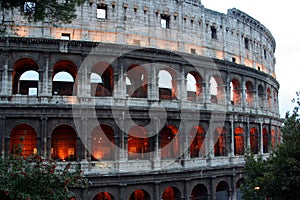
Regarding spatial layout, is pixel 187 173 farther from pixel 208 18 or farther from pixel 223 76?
pixel 208 18

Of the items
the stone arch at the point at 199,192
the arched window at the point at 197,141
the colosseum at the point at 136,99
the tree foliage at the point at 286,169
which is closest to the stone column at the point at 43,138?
the colosseum at the point at 136,99

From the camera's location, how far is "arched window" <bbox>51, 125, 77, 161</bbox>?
22406mm

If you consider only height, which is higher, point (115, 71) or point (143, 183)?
point (115, 71)

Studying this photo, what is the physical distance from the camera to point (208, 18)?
26.5 m

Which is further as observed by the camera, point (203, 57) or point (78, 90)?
point (203, 57)

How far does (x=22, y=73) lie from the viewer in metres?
23.5

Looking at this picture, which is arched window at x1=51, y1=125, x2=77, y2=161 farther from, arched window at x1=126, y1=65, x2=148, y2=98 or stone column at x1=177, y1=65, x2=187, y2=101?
stone column at x1=177, y1=65, x2=187, y2=101

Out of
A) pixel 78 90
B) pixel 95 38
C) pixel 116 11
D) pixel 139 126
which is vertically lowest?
pixel 139 126

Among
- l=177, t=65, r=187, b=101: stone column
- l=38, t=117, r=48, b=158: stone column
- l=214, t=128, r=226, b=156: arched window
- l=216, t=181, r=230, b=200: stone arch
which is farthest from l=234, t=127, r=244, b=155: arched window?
l=38, t=117, r=48, b=158: stone column

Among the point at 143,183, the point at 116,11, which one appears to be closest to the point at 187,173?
the point at 143,183

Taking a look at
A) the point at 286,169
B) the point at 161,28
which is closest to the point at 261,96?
the point at 161,28

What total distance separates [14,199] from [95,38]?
1284 cm

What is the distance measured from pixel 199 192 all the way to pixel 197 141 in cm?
362

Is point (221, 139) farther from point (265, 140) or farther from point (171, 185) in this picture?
point (265, 140)
